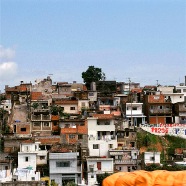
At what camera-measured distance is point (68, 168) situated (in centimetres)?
2423

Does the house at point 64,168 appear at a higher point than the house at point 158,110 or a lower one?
lower

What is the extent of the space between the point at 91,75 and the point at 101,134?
1290 centimetres

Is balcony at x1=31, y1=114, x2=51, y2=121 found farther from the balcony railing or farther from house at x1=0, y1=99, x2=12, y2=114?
house at x1=0, y1=99, x2=12, y2=114

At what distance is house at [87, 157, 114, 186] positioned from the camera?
24016 mm

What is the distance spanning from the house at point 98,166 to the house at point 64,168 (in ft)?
1.71

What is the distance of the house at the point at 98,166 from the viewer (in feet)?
78.8

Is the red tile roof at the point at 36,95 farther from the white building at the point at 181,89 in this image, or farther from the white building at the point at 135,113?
the white building at the point at 181,89

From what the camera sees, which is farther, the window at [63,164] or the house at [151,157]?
the house at [151,157]

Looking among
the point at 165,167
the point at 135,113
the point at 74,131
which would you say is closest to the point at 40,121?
the point at 74,131

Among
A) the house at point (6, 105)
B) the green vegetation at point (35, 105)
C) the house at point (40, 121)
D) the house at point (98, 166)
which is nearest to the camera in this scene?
the house at point (98, 166)

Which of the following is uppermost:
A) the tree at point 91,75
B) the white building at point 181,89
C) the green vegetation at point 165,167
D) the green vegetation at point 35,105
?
the tree at point 91,75

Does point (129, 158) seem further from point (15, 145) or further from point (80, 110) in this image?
point (80, 110)

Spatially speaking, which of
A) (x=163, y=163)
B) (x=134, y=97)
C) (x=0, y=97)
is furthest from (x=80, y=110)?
(x=163, y=163)

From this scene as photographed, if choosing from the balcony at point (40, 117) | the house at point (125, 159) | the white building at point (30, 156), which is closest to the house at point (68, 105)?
the balcony at point (40, 117)
